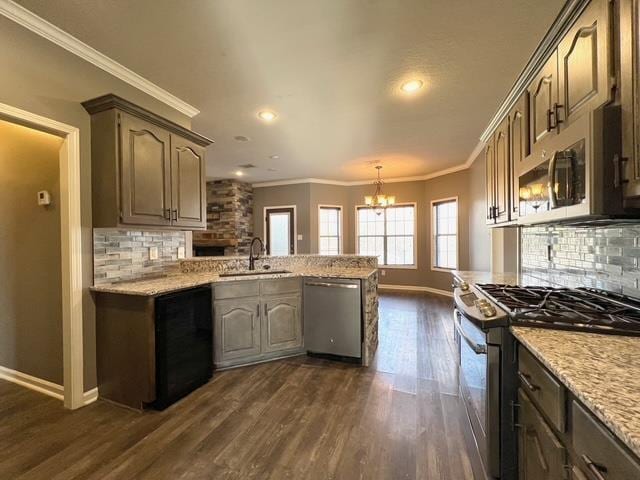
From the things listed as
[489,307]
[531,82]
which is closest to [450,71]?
[531,82]

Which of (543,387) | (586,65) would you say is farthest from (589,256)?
(543,387)

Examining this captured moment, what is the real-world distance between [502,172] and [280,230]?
5.59 meters

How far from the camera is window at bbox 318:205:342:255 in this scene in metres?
7.26

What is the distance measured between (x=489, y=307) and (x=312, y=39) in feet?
7.06

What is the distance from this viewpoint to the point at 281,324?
301 cm

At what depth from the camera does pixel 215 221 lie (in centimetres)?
696

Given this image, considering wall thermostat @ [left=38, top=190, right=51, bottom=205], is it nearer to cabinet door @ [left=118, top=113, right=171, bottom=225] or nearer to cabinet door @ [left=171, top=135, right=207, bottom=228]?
cabinet door @ [left=118, top=113, right=171, bottom=225]

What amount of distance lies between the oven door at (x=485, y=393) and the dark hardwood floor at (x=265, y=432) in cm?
27

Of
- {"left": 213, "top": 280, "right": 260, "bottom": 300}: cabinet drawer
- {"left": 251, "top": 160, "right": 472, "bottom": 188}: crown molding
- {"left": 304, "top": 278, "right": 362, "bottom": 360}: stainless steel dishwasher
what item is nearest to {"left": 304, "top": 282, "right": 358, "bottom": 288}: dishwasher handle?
{"left": 304, "top": 278, "right": 362, "bottom": 360}: stainless steel dishwasher

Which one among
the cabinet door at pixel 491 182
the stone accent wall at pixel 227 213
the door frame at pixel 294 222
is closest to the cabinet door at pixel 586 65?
the cabinet door at pixel 491 182

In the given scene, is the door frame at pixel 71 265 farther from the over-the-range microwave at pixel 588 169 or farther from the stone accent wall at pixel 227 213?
the stone accent wall at pixel 227 213

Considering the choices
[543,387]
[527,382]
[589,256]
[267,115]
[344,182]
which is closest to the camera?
[543,387]

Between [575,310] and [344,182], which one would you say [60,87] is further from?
[344,182]

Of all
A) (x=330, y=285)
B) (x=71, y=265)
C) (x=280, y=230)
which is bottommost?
(x=330, y=285)
